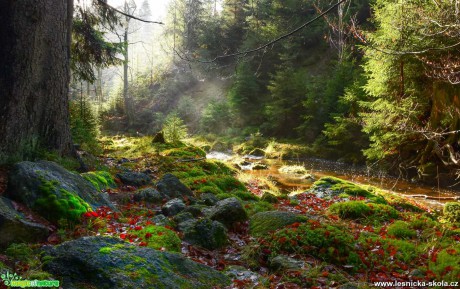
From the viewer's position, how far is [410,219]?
6.78 m

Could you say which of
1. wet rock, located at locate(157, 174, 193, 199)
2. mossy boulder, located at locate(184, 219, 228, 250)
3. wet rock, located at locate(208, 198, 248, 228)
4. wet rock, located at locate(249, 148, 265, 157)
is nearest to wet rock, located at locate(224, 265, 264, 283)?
mossy boulder, located at locate(184, 219, 228, 250)

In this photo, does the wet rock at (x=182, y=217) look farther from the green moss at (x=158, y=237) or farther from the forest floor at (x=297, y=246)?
the green moss at (x=158, y=237)

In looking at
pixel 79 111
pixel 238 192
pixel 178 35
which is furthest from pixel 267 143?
pixel 178 35

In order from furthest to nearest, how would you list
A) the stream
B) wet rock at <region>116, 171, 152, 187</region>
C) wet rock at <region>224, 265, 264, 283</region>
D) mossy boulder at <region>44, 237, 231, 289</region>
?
the stream
wet rock at <region>116, 171, 152, 187</region>
wet rock at <region>224, 265, 264, 283</region>
mossy boulder at <region>44, 237, 231, 289</region>

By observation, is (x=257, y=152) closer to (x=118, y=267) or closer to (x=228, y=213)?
(x=228, y=213)

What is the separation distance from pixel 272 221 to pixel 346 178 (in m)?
10.00

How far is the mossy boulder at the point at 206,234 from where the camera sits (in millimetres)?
4598

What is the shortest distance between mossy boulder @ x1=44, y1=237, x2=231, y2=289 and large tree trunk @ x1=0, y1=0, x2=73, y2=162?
3.47m

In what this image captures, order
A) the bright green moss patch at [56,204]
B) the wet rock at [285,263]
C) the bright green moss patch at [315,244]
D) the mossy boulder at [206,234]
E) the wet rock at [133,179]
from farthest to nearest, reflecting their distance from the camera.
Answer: the wet rock at [133,179], the mossy boulder at [206,234], the bright green moss patch at [315,244], the bright green moss patch at [56,204], the wet rock at [285,263]

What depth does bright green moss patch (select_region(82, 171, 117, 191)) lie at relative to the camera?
6.00 m

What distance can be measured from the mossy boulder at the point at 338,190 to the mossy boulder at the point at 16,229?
759 cm

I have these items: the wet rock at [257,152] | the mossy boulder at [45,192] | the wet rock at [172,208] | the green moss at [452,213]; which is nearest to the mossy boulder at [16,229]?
the mossy boulder at [45,192]

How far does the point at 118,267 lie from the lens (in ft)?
9.17

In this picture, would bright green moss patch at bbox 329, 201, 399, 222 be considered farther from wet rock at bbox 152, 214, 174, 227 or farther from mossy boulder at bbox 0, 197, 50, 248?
mossy boulder at bbox 0, 197, 50, 248
